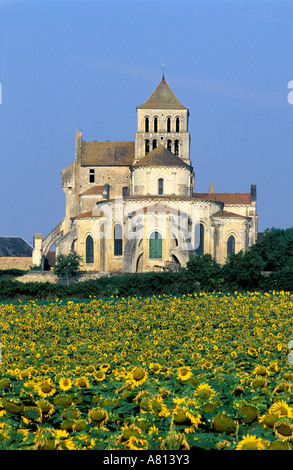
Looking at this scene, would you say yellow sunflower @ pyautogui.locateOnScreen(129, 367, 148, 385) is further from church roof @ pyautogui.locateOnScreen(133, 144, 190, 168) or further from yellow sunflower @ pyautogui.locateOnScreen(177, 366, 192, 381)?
church roof @ pyautogui.locateOnScreen(133, 144, 190, 168)

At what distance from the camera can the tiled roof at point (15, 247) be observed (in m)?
87.9

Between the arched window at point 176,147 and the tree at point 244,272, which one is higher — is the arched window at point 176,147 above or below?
above

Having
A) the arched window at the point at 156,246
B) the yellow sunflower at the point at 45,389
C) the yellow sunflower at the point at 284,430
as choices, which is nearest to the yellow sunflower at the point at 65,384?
the yellow sunflower at the point at 45,389

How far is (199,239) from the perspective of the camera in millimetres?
67125

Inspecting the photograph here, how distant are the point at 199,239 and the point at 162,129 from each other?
18154 mm

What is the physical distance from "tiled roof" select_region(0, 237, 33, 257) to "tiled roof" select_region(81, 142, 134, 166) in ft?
51.0

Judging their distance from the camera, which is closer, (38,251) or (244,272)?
(244,272)

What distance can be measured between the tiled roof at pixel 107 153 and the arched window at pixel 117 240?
1466 centimetres

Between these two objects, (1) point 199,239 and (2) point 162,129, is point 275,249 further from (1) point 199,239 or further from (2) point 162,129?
(2) point 162,129

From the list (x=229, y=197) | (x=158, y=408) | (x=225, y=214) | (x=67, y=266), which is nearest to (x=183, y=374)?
(x=158, y=408)

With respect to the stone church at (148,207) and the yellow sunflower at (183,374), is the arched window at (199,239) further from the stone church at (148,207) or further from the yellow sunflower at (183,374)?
the yellow sunflower at (183,374)

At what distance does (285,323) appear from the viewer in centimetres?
1722
